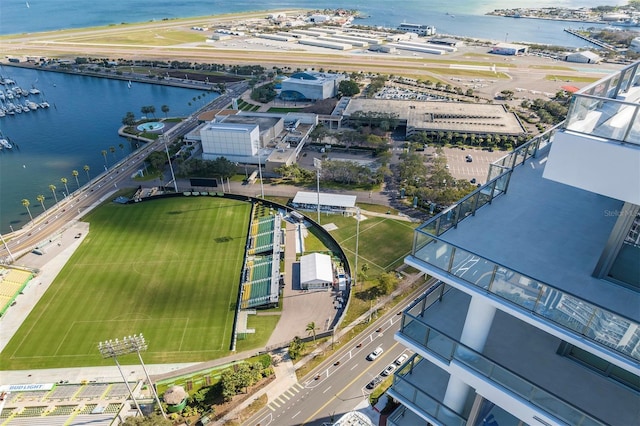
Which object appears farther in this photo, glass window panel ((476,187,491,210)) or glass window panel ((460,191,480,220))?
glass window panel ((476,187,491,210))

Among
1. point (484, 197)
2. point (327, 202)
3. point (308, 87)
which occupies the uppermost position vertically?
point (484, 197)

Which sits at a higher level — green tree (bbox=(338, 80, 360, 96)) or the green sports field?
green tree (bbox=(338, 80, 360, 96))

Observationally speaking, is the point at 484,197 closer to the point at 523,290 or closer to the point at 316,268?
the point at 523,290

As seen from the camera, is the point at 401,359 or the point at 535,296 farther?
the point at 401,359

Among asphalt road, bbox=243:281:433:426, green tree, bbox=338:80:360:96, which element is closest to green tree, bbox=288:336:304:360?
asphalt road, bbox=243:281:433:426

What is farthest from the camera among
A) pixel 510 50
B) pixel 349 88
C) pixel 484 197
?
pixel 510 50

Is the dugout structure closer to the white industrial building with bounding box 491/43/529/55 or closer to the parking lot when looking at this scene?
the parking lot

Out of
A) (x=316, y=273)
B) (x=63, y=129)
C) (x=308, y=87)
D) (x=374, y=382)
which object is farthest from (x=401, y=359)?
(x=63, y=129)
